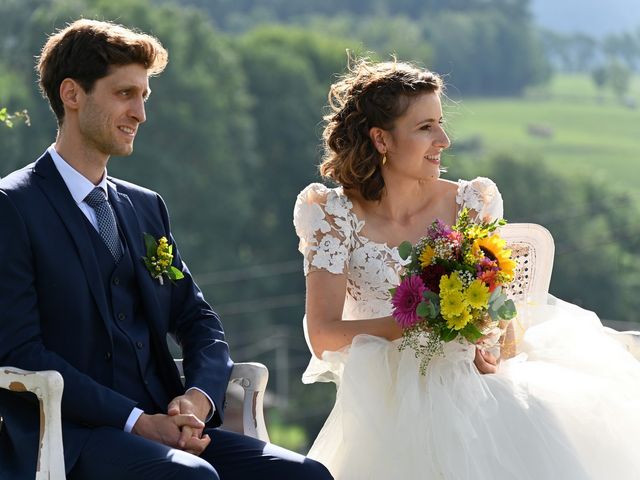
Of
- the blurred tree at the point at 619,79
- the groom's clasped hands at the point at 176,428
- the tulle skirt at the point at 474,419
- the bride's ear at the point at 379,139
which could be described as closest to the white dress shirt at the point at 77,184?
the groom's clasped hands at the point at 176,428

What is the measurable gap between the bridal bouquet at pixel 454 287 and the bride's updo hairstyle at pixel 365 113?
0.57 meters

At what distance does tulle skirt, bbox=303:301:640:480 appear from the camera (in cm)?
395

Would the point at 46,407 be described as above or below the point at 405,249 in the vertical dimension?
below

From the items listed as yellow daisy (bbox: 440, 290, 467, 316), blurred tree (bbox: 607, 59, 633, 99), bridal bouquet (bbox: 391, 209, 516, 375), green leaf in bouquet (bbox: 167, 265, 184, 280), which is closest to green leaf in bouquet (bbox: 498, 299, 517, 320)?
bridal bouquet (bbox: 391, 209, 516, 375)

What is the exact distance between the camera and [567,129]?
78.0 m

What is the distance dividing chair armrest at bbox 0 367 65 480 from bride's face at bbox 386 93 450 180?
4.87ft

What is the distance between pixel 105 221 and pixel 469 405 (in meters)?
1.19

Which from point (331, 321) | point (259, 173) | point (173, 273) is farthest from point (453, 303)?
point (259, 173)

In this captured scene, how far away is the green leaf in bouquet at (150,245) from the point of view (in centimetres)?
406

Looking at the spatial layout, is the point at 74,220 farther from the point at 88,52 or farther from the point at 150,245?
the point at 88,52

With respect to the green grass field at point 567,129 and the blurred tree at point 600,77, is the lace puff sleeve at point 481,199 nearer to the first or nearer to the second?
the green grass field at point 567,129

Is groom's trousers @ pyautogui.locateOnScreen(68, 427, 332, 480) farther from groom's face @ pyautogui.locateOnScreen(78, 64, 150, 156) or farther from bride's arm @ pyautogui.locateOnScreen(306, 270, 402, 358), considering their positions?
groom's face @ pyautogui.locateOnScreen(78, 64, 150, 156)

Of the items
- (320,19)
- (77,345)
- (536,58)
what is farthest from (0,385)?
(536,58)

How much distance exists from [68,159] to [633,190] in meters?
62.6
